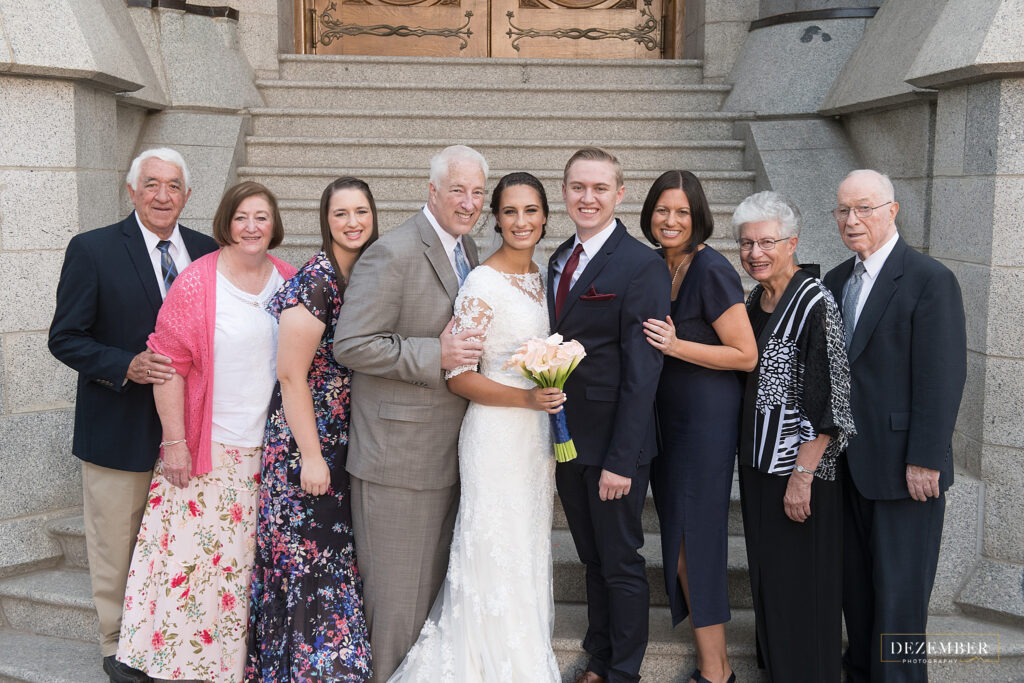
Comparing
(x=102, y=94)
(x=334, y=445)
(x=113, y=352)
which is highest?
(x=102, y=94)

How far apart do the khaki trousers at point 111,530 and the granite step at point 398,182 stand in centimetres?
279

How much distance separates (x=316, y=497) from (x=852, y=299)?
206 cm

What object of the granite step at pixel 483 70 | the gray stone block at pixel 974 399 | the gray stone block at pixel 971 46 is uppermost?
the granite step at pixel 483 70

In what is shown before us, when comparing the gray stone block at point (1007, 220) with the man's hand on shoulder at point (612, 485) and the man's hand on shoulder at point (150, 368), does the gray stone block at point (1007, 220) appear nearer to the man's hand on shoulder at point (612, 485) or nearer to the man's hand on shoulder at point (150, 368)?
the man's hand on shoulder at point (612, 485)

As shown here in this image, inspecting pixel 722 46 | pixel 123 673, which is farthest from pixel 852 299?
pixel 722 46

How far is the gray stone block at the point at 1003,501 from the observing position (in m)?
3.76

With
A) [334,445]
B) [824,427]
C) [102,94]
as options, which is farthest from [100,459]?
[824,427]

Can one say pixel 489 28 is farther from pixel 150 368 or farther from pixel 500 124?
pixel 150 368

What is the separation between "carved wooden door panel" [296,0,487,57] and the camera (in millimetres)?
7824

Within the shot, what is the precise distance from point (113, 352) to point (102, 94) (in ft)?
6.29

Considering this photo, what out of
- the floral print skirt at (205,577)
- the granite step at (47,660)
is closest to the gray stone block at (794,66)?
the floral print skirt at (205,577)

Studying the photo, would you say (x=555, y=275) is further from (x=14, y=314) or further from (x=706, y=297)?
(x=14, y=314)

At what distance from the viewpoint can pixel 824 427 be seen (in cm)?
301

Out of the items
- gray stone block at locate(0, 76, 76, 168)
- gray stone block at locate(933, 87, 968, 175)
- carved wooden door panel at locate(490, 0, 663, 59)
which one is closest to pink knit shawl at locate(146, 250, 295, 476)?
gray stone block at locate(0, 76, 76, 168)
